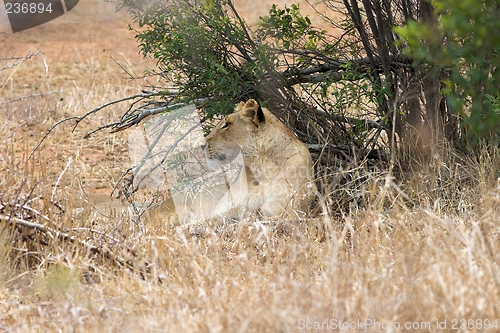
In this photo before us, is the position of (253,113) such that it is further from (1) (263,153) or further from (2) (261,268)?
(2) (261,268)

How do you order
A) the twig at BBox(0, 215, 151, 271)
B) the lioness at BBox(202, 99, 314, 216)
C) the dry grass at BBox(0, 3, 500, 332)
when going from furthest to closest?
the lioness at BBox(202, 99, 314, 216) < the twig at BBox(0, 215, 151, 271) < the dry grass at BBox(0, 3, 500, 332)

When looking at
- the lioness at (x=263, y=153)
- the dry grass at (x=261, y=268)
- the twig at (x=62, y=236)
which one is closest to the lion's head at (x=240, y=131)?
the lioness at (x=263, y=153)

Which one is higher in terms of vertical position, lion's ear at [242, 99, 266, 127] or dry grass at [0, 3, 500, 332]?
lion's ear at [242, 99, 266, 127]

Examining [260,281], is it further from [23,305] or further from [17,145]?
[17,145]

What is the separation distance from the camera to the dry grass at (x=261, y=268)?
2639 millimetres

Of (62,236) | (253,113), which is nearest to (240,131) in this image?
(253,113)

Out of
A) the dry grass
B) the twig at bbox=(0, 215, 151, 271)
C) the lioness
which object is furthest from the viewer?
the lioness

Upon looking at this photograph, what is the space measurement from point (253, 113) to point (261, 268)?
1.57 meters

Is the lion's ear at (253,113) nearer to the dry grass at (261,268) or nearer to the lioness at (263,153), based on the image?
the lioness at (263,153)

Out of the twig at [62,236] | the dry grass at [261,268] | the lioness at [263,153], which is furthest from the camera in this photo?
the lioness at [263,153]

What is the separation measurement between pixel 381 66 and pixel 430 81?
1.22 ft

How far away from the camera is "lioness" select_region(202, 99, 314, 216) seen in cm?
465

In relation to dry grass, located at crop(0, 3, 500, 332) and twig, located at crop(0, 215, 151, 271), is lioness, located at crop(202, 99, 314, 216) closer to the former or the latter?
dry grass, located at crop(0, 3, 500, 332)

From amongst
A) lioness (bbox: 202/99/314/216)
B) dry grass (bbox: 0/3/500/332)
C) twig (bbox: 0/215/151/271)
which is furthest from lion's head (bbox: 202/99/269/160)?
twig (bbox: 0/215/151/271)
